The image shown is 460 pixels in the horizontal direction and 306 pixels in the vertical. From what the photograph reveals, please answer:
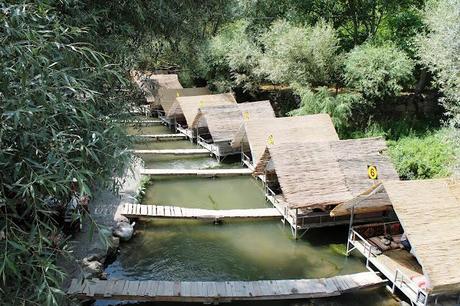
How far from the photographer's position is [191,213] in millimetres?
13562

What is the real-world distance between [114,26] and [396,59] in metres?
13.0

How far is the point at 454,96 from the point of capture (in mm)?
12883

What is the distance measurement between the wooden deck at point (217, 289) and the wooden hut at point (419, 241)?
79 cm

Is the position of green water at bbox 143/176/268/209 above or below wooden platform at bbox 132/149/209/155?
above

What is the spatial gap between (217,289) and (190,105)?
1516 centimetres

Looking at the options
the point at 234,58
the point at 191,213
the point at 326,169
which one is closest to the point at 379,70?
the point at 326,169

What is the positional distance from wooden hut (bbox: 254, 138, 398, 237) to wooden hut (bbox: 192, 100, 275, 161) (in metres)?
6.12

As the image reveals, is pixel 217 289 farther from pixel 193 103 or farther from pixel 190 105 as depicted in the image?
pixel 193 103

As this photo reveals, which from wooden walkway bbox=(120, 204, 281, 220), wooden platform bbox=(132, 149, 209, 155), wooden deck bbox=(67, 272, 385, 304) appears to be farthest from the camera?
wooden platform bbox=(132, 149, 209, 155)

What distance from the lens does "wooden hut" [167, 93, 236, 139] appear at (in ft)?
75.2

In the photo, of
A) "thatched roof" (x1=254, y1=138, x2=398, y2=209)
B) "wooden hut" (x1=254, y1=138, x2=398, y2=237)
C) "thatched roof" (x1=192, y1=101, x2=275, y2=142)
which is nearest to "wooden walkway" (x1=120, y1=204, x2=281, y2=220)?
"wooden hut" (x1=254, y1=138, x2=398, y2=237)

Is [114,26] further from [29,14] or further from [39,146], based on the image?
[39,146]

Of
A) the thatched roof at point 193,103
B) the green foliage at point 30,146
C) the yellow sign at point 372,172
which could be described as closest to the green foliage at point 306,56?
the thatched roof at point 193,103

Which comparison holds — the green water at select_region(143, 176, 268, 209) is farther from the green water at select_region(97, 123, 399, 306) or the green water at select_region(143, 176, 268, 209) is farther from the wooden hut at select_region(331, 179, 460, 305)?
the wooden hut at select_region(331, 179, 460, 305)
